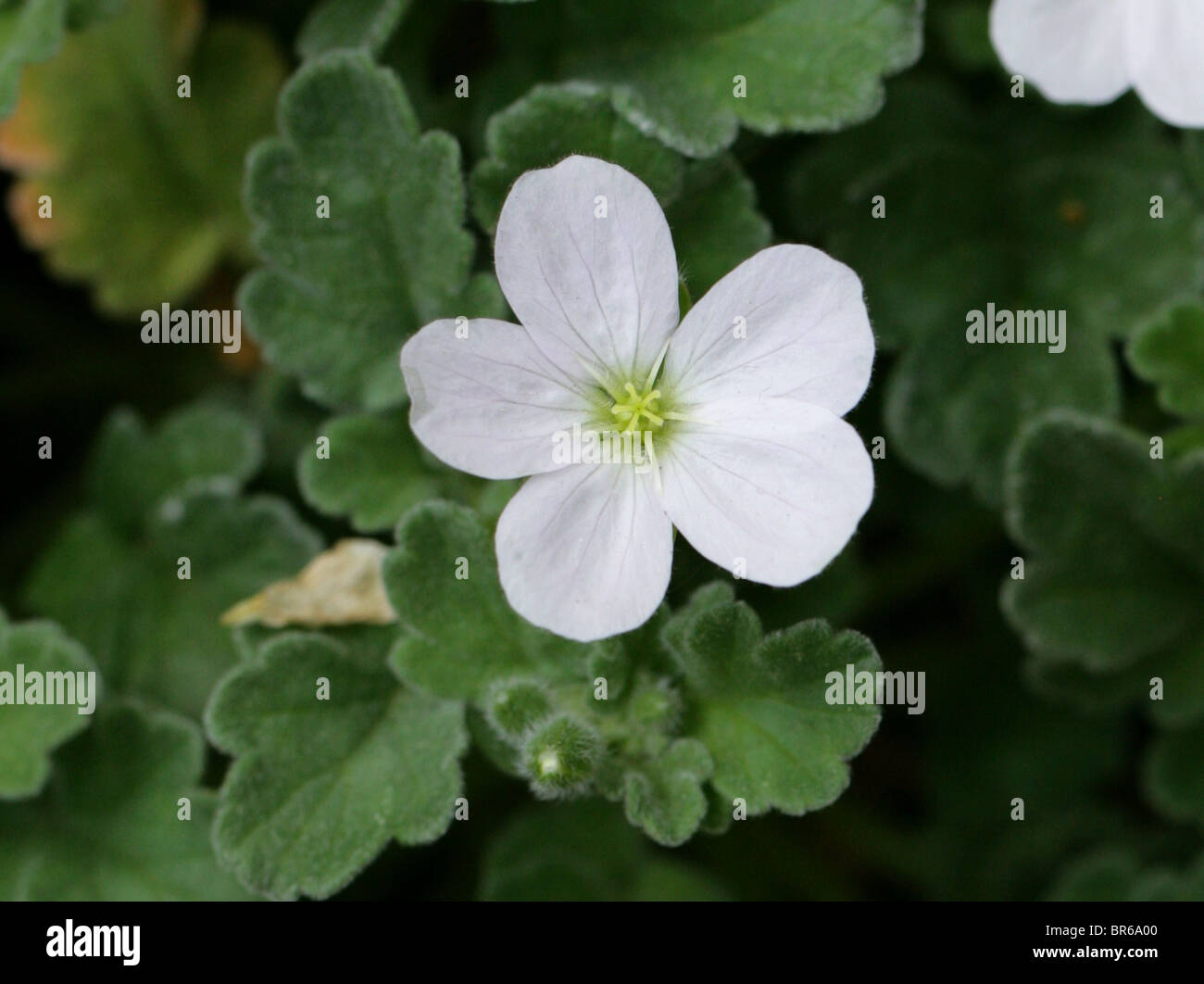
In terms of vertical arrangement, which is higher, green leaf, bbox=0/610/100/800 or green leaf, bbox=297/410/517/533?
green leaf, bbox=297/410/517/533

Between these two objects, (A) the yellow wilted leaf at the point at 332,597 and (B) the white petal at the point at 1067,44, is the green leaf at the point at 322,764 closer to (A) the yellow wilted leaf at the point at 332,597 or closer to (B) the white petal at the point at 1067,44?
(A) the yellow wilted leaf at the point at 332,597

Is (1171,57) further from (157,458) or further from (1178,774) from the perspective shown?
(157,458)

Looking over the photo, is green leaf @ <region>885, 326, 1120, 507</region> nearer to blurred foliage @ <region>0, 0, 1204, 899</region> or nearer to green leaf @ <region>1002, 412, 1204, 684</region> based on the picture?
blurred foliage @ <region>0, 0, 1204, 899</region>

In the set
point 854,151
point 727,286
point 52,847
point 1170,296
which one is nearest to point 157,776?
point 52,847

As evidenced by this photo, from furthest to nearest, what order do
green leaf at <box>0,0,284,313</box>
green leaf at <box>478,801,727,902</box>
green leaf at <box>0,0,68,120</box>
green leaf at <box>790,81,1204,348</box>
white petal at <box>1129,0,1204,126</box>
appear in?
green leaf at <box>0,0,284,313</box> < green leaf at <box>790,81,1204,348</box> < green leaf at <box>478,801,727,902</box> < green leaf at <box>0,0,68,120</box> < white petal at <box>1129,0,1204,126</box>

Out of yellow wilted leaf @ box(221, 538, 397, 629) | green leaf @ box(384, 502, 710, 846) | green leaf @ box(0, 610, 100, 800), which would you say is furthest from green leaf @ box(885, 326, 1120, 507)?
green leaf @ box(0, 610, 100, 800)
